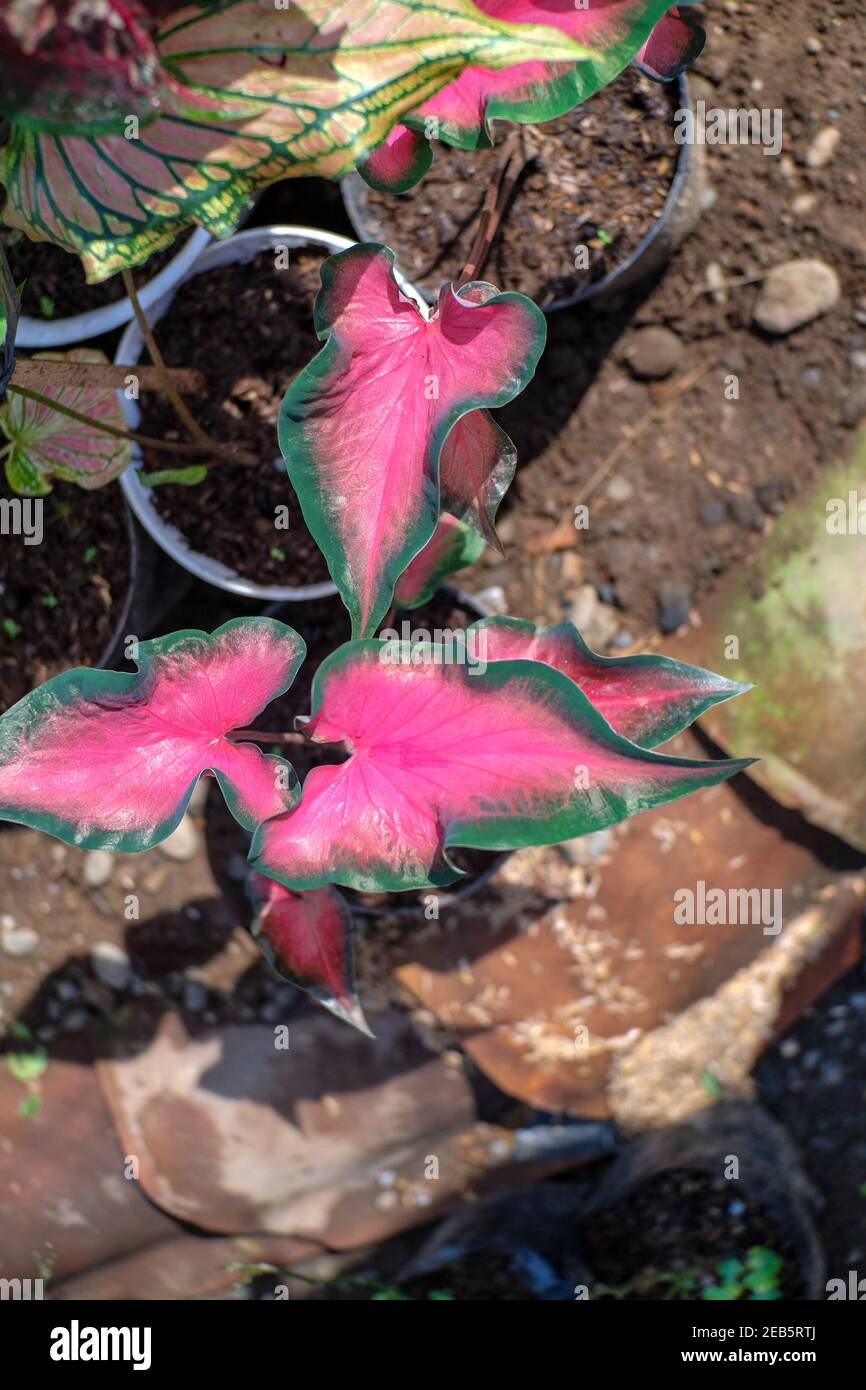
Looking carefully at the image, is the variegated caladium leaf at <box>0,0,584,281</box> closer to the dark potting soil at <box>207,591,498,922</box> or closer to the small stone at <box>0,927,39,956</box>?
the dark potting soil at <box>207,591,498,922</box>

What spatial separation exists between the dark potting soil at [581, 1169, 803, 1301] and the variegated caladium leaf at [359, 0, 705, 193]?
1.48 m

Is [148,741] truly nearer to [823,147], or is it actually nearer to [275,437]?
[275,437]

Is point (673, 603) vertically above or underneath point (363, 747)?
above

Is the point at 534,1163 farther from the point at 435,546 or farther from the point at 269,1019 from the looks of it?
Answer: the point at 435,546

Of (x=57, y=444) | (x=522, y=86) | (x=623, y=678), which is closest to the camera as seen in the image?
(x=522, y=86)

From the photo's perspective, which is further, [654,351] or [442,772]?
[654,351]

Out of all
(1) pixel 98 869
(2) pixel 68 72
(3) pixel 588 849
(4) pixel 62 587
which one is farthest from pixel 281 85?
(1) pixel 98 869

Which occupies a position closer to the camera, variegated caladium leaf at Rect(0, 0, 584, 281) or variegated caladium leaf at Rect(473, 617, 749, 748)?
variegated caladium leaf at Rect(0, 0, 584, 281)

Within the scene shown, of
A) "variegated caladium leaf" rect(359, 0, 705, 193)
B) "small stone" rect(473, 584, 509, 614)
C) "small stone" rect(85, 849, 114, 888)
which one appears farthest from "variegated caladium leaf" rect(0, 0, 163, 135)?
"small stone" rect(85, 849, 114, 888)

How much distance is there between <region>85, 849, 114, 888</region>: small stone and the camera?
1.71 metres

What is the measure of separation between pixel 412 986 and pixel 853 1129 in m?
0.75

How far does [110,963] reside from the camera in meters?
1.73

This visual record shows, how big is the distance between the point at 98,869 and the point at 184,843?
0.50 feet
